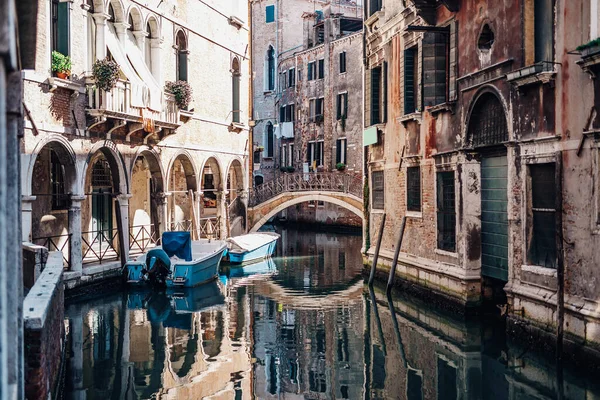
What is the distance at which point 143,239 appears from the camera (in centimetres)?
1773

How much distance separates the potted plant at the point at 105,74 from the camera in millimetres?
13930

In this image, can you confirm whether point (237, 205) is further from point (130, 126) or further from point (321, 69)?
point (321, 69)

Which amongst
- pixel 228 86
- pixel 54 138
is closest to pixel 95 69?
pixel 54 138

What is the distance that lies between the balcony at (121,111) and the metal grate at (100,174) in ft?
6.51

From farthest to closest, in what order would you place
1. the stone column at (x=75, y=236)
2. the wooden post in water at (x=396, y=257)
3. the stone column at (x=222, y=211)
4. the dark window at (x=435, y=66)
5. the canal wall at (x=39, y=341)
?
the stone column at (x=222, y=211), the wooden post in water at (x=396, y=257), the stone column at (x=75, y=236), the dark window at (x=435, y=66), the canal wall at (x=39, y=341)

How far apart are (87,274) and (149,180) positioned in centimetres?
552

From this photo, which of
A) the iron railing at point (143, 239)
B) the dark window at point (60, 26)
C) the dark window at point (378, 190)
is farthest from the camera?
the iron railing at point (143, 239)

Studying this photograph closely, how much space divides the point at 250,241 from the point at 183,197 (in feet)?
7.49

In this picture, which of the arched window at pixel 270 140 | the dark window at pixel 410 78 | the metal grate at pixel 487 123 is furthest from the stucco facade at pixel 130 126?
the arched window at pixel 270 140

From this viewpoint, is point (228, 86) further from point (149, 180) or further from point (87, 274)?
point (87, 274)

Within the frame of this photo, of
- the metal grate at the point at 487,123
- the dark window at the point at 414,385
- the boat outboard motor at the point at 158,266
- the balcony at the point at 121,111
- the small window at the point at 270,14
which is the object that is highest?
the small window at the point at 270,14

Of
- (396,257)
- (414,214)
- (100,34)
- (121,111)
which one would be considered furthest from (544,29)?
(100,34)

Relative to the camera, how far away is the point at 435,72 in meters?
12.2

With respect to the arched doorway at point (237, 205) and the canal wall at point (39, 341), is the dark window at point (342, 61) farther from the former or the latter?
the canal wall at point (39, 341)
